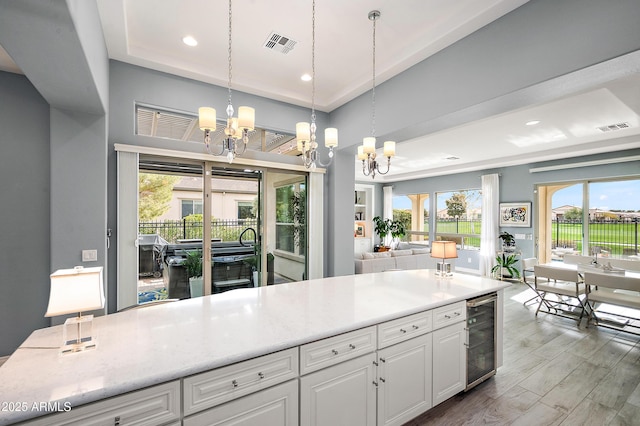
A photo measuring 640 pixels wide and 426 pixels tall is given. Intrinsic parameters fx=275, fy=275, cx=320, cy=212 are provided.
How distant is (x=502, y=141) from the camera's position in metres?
5.34

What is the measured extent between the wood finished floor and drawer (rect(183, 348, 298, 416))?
131cm

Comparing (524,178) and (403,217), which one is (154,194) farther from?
(403,217)

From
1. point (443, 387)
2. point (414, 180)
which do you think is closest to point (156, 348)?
point (443, 387)

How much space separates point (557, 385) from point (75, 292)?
372 centimetres

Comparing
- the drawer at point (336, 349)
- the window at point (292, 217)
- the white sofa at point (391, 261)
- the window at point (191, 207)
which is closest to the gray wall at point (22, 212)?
the window at point (191, 207)

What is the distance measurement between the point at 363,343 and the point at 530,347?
114 inches

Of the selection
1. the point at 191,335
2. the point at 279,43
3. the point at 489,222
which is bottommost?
the point at 191,335

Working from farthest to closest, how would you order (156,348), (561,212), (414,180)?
(414,180) < (561,212) < (156,348)

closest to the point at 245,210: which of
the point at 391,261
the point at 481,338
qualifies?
the point at 481,338

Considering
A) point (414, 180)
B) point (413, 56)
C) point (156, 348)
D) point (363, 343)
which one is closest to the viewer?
point (156, 348)

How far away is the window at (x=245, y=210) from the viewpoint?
399 centimetres

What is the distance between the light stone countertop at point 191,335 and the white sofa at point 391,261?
299 cm

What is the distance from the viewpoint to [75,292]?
123cm

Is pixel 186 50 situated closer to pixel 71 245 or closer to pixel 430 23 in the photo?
pixel 71 245
